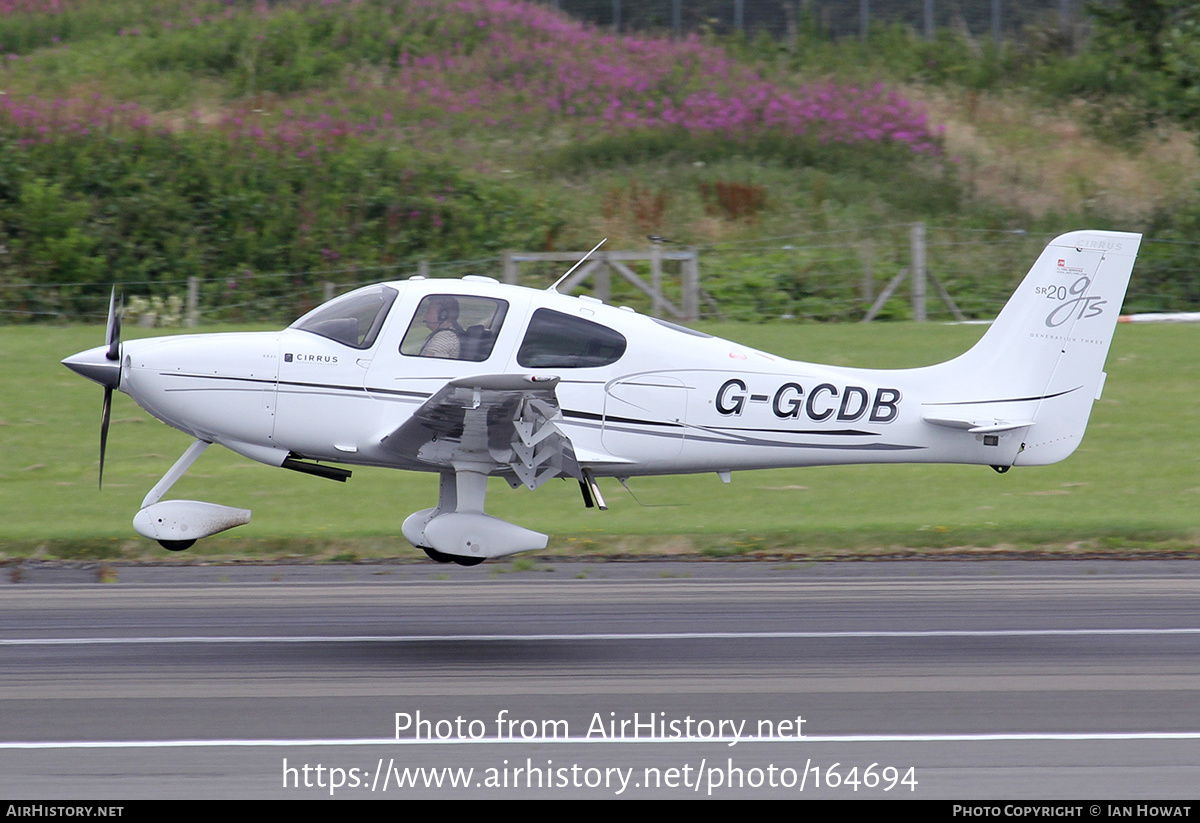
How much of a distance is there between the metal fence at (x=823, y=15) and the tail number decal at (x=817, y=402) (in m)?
22.1

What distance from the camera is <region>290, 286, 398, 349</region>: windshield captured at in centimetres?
851

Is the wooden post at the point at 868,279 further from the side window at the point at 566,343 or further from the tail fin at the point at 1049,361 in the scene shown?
the side window at the point at 566,343

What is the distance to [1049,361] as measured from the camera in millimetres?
9234

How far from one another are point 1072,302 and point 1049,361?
0.45 meters

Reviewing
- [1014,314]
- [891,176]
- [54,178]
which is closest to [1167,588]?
[1014,314]

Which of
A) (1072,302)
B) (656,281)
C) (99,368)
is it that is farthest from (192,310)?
(1072,302)

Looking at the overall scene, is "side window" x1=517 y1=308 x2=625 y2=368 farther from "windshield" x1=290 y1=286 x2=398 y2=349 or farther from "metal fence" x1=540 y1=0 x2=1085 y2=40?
"metal fence" x1=540 y1=0 x2=1085 y2=40

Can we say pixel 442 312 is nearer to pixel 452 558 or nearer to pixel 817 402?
pixel 452 558

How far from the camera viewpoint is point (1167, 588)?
1012 centimetres

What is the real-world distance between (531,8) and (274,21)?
5852mm

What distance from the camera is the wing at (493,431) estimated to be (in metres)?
7.70

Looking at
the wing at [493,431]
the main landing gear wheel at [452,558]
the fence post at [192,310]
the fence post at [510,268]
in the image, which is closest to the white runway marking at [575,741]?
the main landing gear wheel at [452,558]

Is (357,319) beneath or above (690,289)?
above

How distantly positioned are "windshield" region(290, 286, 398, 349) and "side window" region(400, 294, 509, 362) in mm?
233
